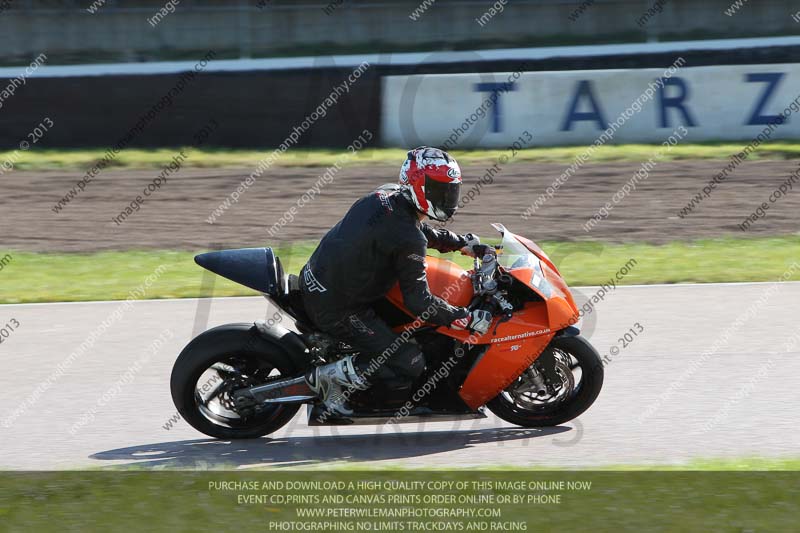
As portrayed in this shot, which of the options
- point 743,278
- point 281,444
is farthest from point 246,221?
point 281,444

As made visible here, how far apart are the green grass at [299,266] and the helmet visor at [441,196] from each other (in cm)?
499

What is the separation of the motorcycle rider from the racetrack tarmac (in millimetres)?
511

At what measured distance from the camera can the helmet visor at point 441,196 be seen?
20.8 ft

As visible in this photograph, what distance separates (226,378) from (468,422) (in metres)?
1.67

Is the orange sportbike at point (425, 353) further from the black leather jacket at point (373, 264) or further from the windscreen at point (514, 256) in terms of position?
the black leather jacket at point (373, 264)

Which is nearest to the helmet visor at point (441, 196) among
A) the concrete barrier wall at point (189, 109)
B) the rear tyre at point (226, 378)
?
the rear tyre at point (226, 378)

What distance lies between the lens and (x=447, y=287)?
6785mm

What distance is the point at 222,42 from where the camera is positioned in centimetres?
3030

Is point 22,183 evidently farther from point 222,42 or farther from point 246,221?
point 222,42

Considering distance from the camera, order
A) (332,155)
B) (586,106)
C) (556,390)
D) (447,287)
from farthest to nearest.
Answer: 1. (332,155)
2. (586,106)
3. (556,390)
4. (447,287)

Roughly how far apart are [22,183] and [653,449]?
1322cm

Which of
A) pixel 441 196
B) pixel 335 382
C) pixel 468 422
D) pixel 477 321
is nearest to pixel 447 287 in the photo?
pixel 477 321

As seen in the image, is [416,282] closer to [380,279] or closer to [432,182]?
[380,279]

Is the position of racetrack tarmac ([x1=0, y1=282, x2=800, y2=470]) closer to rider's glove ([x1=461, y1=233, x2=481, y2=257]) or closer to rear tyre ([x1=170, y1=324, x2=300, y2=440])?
rear tyre ([x1=170, y1=324, x2=300, y2=440])
